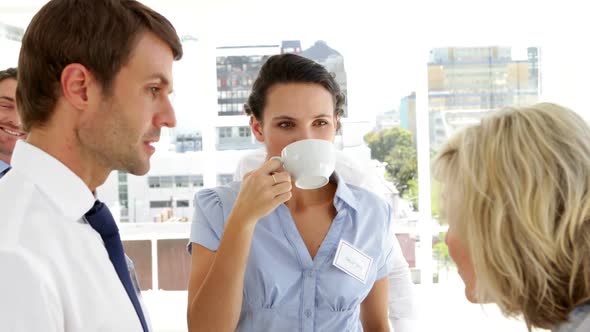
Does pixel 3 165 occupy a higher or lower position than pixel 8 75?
lower

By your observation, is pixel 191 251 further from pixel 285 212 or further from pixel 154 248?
pixel 154 248

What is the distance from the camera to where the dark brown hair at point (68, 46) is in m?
1.00

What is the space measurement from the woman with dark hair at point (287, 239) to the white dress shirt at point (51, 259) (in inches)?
13.0

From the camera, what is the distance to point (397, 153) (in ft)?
17.1

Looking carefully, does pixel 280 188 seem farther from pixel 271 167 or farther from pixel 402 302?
pixel 402 302

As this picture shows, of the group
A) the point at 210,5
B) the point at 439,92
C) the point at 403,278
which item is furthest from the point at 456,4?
the point at 403,278

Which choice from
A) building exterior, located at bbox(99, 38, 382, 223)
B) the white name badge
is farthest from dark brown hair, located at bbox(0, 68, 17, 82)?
building exterior, located at bbox(99, 38, 382, 223)

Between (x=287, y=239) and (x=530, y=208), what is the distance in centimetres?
69

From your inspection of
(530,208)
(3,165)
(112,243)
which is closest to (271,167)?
(112,243)

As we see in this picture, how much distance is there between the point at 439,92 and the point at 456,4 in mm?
794

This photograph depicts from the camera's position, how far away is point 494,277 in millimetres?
920

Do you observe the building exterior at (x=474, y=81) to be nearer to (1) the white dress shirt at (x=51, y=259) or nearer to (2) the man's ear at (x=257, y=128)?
(2) the man's ear at (x=257, y=128)

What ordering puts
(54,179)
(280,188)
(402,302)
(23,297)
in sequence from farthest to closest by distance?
(402,302) < (280,188) < (54,179) < (23,297)

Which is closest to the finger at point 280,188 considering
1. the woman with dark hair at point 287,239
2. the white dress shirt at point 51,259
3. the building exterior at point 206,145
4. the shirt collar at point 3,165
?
the woman with dark hair at point 287,239
